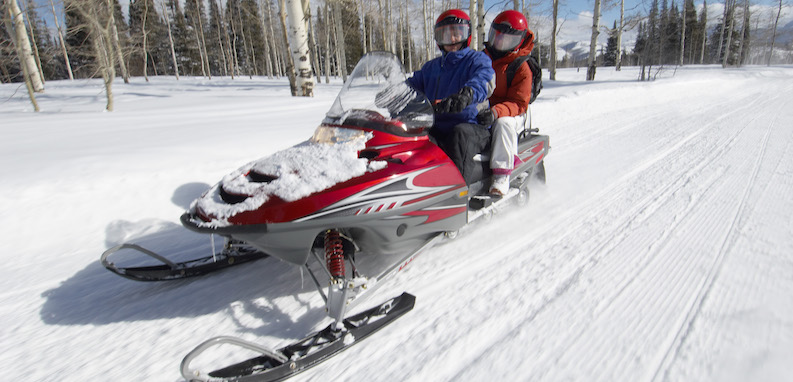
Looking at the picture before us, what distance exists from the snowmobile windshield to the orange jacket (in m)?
0.73

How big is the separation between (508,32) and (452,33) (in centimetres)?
61

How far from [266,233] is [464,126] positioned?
1.48m

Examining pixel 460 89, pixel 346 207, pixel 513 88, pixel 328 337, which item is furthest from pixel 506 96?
pixel 328 337

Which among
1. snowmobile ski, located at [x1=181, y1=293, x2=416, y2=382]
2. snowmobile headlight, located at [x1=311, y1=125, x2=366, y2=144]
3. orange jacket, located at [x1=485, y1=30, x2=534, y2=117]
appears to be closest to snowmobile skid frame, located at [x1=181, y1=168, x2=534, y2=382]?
snowmobile ski, located at [x1=181, y1=293, x2=416, y2=382]

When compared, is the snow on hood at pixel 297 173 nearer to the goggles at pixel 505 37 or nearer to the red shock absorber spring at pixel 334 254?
the red shock absorber spring at pixel 334 254

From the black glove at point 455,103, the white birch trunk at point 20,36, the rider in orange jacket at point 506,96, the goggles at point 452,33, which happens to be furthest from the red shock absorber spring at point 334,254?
the white birch trunk at point 20,36

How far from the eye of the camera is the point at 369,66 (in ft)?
8.56

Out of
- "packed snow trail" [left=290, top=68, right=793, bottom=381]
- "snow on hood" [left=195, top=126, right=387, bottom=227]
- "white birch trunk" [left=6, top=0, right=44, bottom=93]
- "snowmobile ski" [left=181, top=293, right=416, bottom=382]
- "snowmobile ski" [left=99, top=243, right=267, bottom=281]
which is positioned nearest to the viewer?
Result: "snowmobile ski" [left=181, top=293, right=416, bottom=382]

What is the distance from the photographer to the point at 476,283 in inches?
88.7

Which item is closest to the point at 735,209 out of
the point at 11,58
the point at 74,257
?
the point at 74,257

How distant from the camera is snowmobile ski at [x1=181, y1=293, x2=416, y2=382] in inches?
59.4

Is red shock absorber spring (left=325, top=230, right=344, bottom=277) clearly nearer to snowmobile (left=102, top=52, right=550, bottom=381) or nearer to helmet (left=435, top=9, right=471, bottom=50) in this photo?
snowmobile (left=102, top=52, right=550, bottom=381)

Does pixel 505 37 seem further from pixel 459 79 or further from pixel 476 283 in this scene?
pixel 476 283

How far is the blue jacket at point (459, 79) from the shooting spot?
2.71 m
